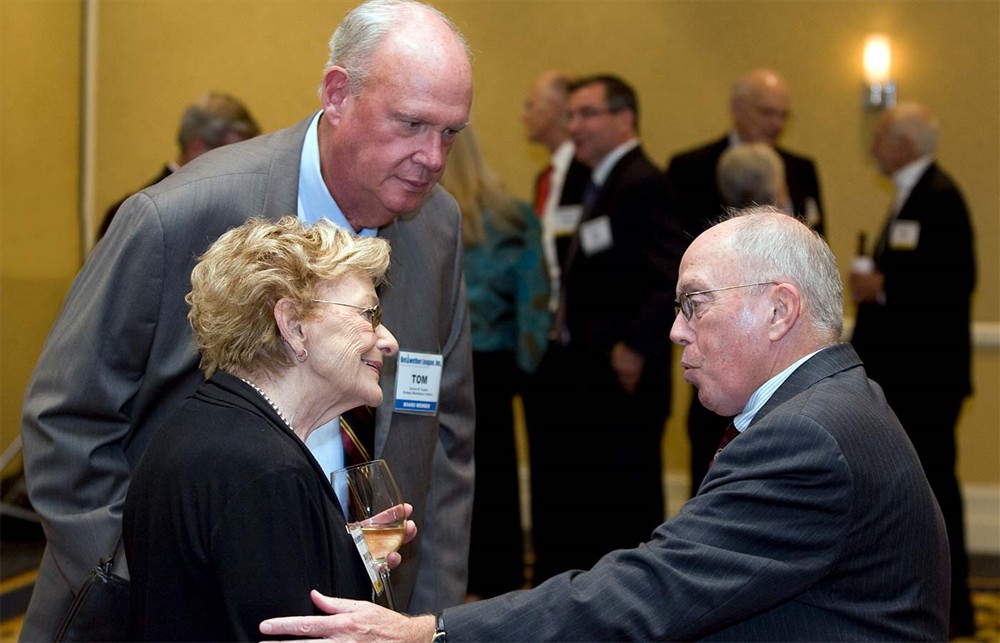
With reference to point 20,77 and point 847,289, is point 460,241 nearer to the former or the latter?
point 20,77

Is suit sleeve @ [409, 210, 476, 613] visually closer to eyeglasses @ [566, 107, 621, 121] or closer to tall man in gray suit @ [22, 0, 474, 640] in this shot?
tall man in gray suit @ [22, 0, 474, 640]

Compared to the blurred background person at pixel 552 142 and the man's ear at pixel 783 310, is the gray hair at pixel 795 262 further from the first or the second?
the blurred background person at pixel 552 142

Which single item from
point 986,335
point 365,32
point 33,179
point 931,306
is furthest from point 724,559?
point 986,335

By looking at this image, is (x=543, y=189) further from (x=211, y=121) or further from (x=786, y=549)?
(x=786, y=549)

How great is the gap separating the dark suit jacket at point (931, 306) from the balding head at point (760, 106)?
2.82 ft

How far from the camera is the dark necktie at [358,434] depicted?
2.12m

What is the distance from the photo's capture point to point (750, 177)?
4707 mm

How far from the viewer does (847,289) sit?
6539 millimetres

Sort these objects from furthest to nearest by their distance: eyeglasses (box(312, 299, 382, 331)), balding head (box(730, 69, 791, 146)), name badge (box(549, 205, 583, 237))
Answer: balding head (box(730, 69, 791, 146)) → name badge (box(549, 205, 583, 237)) → eyeglasses (box(312, 299, 382, 331))

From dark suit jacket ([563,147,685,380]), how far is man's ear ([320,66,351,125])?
8.80ft

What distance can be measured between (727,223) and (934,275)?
348cm

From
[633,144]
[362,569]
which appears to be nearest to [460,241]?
[362,569]

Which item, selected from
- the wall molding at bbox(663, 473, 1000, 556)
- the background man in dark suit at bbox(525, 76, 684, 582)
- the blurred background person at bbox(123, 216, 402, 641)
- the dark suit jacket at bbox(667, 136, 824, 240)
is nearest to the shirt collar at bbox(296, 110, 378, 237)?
the blurred background person at bbox(123, 216, 402, 641)

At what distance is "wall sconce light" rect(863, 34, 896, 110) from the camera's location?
6.52 m
